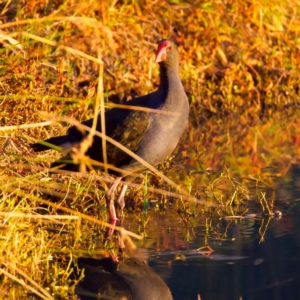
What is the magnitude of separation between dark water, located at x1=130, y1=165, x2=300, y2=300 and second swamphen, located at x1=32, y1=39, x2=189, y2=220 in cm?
40

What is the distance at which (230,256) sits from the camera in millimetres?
A: 4645

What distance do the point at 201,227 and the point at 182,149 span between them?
7.97 feet

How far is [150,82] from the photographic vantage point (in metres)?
8.80

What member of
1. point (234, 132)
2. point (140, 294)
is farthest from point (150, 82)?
point (140, 294)

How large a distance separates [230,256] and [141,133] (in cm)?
113

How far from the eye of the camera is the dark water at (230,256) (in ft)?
13.5

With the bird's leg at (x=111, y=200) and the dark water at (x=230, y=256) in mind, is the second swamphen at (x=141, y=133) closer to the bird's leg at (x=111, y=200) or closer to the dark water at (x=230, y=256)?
the bird's leg at (x=111, y=200)

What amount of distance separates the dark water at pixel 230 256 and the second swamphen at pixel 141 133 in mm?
395

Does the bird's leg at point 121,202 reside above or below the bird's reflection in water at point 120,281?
below

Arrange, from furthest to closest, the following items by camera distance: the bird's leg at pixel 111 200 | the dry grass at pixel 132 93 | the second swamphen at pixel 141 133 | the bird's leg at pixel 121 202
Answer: the bird's leg at pixel 121 202
the bird's leg at pixel 111 200
the second swamphen at pixel 141 133
the dry grass at pixel 132 93

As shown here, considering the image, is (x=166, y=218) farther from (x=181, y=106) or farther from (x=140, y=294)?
(x=140, y=294)

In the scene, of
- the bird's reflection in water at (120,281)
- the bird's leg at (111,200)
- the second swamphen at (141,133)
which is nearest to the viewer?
the bird's reflection in water at (120,281)

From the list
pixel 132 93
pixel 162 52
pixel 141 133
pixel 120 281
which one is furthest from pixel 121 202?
pixel 132 93

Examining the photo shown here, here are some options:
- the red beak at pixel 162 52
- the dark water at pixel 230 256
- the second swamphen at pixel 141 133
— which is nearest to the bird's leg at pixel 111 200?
the second swamphen at pixel 141 133
